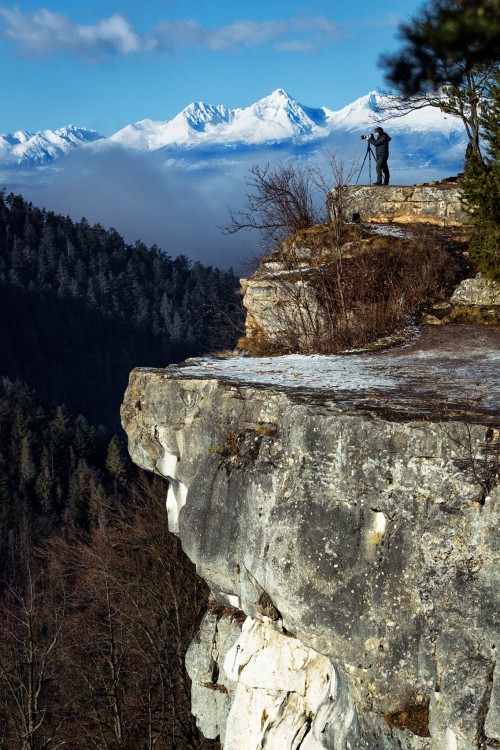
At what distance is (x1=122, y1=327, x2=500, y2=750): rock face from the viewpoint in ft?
24.7

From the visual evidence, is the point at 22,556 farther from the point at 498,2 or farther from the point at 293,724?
the point at 498,2

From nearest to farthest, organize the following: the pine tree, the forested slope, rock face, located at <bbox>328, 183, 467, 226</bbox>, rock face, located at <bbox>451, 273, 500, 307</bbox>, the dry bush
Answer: the pine tree, rock face, located at <bbox>451, 273, 500, 307</bbox>, the dry bush, rock face, located at <bbox>328, 183, 467, 226</bbox>, the forested slope

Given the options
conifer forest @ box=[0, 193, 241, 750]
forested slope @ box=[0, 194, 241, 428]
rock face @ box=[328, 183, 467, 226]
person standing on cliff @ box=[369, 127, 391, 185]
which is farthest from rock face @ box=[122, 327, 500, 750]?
forested slope @ box=[0, 194, 241, 428]

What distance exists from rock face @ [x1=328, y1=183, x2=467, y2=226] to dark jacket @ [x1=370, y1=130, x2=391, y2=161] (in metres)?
1.25

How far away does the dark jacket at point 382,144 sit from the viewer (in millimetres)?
19594

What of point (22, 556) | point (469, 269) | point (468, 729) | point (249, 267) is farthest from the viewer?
point (22, 556)

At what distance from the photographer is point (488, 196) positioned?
1352 centimetres

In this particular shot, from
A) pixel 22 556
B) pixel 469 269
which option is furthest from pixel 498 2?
pixel 22 556

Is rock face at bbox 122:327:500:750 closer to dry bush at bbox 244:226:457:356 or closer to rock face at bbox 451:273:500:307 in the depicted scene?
rock face at bbox 451:273:500:307

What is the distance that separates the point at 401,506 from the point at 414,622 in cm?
126

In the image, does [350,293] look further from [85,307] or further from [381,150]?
[85,307]

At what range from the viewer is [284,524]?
29.6 feet

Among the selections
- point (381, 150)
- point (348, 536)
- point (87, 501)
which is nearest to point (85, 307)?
point (87, 501)

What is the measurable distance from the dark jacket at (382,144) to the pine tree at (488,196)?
575 cm
